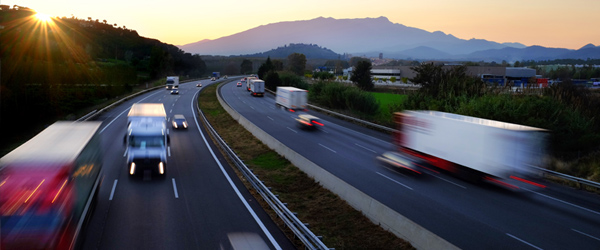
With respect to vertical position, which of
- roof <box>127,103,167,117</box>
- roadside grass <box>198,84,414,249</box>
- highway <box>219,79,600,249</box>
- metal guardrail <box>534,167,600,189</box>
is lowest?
roadside grass <box>198,84,414,249</box>

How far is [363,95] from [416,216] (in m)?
41.5

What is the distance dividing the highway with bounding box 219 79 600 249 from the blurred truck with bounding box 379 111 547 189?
79 cm

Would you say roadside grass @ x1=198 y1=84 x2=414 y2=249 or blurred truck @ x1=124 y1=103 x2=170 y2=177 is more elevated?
blurred truck @ x1=124 y1=103 x2=170 y2=177

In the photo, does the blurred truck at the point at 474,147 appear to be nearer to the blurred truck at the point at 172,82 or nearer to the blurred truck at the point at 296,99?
the blurred truck at the point at 296,99

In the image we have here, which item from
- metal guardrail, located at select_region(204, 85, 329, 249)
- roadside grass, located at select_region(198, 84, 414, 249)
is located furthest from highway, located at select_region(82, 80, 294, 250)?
roadside grass, located at select_region(198, 84, 414, 249)

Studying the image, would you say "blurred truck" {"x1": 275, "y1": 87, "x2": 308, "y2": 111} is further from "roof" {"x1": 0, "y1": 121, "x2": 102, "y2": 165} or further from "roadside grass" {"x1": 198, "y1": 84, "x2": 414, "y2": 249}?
"roof" {"x1": 0, "y1": 121, "x2": 102, "y2": 165}

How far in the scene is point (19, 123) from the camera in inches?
1797

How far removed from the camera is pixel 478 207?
1698 centimetres

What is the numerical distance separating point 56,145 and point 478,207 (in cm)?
1565

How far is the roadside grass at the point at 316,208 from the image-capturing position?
14.0m

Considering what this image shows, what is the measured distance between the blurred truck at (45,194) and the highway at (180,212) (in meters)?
1.51

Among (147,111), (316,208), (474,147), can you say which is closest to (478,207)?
(474,147)

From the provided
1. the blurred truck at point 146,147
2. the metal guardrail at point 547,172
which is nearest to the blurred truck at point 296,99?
the metal guardrail at point 547,172

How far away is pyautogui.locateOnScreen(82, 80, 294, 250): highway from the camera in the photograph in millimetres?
13352
